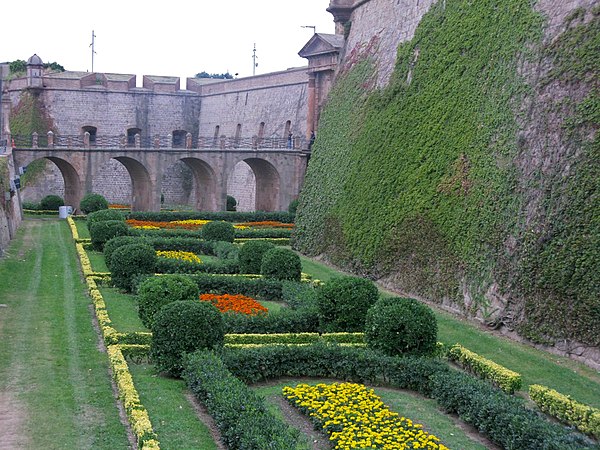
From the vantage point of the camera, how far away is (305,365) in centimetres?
1153

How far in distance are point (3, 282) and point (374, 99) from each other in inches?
473

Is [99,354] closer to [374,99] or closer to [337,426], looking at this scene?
[337,426]

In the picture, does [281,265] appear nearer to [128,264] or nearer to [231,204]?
[128,264]

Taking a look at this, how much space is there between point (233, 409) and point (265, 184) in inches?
1268

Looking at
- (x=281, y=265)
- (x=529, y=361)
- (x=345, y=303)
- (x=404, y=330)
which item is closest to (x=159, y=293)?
(x=345, y=303)

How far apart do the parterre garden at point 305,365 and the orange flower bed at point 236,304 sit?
0.04 m

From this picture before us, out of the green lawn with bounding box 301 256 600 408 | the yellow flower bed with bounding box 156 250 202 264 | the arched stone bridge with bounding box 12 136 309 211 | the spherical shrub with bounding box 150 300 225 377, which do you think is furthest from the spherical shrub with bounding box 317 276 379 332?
the arched stone bridge with bounding box 12 136 309 211

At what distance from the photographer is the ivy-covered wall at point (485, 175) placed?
13.7 m

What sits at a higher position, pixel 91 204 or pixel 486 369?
pixel 91 204

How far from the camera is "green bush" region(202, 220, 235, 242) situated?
Answer: 25.6 m

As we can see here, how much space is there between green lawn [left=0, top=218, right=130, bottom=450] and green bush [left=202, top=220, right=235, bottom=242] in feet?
20.5

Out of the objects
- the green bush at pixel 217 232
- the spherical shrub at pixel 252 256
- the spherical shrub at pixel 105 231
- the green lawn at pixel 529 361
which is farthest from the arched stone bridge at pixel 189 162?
the green lawn at pixel 529 361

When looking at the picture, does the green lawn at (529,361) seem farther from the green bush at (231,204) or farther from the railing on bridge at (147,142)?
Answer: the green bush at (231,204)

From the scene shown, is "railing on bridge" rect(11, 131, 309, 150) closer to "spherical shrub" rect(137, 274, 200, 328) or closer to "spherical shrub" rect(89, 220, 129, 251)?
"spherical shrub" rect(89, 220, 129, 251)
